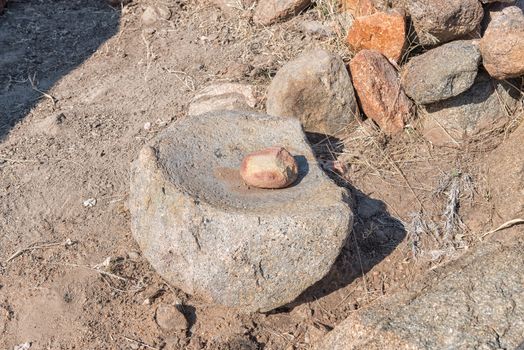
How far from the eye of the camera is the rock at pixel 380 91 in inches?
152

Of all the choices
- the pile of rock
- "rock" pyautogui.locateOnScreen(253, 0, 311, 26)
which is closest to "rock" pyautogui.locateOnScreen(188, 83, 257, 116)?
the pile of rock

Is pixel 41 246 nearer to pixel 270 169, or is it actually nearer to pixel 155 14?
pixel 270 169

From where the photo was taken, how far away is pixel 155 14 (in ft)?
17.1

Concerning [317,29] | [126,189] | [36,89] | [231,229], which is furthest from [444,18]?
[36,89]

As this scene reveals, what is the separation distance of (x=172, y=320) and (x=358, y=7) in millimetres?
2362

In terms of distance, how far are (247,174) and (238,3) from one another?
2.16 m

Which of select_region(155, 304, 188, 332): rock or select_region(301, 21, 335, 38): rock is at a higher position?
select_region(301, 21, 335, 38): rock

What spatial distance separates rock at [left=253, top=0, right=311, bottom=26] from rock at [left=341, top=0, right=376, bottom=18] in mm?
339

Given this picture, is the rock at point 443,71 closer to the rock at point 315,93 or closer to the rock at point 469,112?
the rock at point 469,112

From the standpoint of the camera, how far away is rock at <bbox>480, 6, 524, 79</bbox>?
11.7 ft

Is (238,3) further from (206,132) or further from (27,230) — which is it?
(27,230)

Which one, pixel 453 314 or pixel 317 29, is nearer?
pixel 453 314

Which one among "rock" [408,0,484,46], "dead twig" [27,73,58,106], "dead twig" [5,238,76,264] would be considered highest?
"rock" [408,0,484,46]

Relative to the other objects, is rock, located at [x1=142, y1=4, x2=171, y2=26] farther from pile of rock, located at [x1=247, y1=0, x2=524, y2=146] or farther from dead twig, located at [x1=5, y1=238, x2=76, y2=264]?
dead twig, located at [x1=5, y1=238, x2=76, y2=264]
